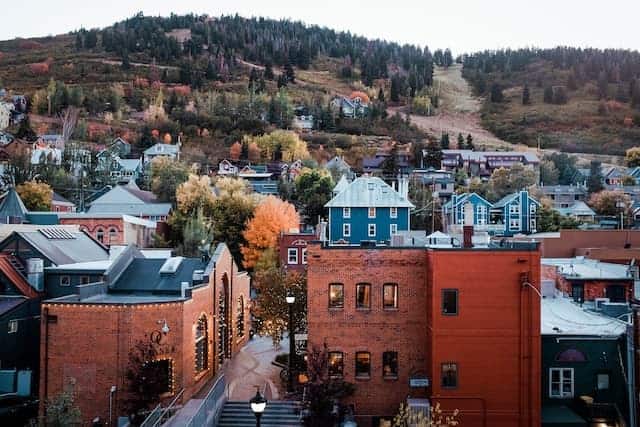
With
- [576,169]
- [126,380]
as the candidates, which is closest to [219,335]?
[126,380]

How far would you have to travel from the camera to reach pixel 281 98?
594 ft

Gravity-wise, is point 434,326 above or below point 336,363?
above

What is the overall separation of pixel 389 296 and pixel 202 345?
32.7 ft

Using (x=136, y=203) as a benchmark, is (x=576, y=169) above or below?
above

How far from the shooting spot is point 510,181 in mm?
97312

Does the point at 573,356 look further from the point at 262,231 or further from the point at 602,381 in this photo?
the point at 262,231

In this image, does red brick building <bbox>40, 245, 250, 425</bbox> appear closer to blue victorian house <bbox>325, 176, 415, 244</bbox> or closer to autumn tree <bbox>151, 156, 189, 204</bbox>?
blue victorian house <bbox>325, 176, 415, 244</bbox>

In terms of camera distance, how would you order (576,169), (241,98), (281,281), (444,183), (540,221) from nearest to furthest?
(281,281), (540,221), (444,183), (576,169), (241,98)

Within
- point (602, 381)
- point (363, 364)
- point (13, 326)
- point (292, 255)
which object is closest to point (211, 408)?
point (363, 364)

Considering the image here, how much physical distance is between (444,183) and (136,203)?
52996 millimetres

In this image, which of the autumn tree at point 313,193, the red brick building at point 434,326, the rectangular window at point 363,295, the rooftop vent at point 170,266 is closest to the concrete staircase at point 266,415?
the red brick building at point 434,326

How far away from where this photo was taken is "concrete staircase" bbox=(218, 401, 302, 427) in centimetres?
2642

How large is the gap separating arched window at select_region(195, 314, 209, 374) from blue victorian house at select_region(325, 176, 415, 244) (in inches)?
1315

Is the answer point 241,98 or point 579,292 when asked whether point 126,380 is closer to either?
point 579,292
